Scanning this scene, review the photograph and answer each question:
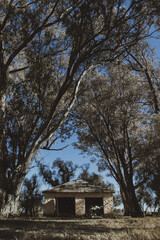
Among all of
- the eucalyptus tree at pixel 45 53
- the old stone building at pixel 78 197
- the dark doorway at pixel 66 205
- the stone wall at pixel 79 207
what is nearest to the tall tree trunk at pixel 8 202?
the eucalyptus tree at pixel 45 53

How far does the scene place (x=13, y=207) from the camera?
24.7 ft

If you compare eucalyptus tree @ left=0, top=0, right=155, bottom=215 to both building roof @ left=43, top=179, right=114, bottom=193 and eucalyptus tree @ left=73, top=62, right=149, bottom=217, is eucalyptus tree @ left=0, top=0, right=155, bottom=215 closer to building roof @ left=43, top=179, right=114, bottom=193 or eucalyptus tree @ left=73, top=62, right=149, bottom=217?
eucalyptus tree @ left=73, top=62, right=149, bottom=217

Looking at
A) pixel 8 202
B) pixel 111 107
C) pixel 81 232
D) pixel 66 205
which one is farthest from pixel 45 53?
pixel 66 205

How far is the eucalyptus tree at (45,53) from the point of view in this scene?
332 inches

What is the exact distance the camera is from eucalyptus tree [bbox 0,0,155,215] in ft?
27.7

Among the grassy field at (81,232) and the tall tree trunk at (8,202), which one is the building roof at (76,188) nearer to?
the tall tree trunk at (8,202)

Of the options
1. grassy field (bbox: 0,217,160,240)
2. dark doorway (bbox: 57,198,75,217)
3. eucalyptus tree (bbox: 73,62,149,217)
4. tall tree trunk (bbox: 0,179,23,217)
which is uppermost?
eucalyptus tree (bbox: 73,62,149,217)

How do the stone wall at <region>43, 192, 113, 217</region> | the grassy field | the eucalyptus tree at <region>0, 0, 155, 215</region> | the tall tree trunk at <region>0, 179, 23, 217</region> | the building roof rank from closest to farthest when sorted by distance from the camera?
the grassy field
the tall tree trunk at <region>0, 179, 23, 217</region>
the eucalyptus tree at <region>0, 0, 155, 215</region>
the stone wall at <region>43, 192, 113, 217</region>
the building roof

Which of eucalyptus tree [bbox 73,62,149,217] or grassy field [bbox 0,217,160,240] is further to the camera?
eucalyptus tree [bbox 73,62,149,217]

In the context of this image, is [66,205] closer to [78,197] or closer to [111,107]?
[78,197]

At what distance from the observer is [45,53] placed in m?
10.8

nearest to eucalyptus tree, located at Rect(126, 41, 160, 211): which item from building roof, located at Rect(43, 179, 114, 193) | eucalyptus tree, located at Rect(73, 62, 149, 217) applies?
eucalyptus tree, located at Rect(73, 62, 149, 217)

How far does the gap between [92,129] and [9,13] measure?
28.1ft

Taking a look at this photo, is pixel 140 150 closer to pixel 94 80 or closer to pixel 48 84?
pixel 94 80
